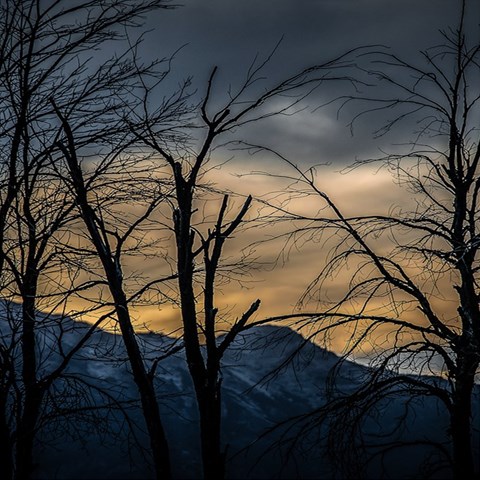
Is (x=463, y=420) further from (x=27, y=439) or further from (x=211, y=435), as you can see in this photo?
(x=27, y=439)

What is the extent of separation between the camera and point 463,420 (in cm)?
913

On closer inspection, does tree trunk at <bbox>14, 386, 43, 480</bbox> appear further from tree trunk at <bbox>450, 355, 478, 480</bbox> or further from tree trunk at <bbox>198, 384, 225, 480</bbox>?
tree trunk at <bbox>450, 355, 478, 480</bbox>

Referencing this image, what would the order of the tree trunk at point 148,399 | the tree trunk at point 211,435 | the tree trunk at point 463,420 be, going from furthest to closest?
the tree trunk at point 463,420, the tree trunk at point 148,399, the tree trunk at point 211,435

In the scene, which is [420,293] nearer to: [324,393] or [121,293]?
[324,393]

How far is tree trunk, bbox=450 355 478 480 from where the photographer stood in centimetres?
903

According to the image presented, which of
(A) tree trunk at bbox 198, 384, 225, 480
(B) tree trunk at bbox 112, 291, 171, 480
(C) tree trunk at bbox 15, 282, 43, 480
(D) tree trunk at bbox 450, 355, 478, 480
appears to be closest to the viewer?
(A) tree trunk at bbox 198, 384, 225, 480

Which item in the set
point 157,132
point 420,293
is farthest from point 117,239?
point 420,293

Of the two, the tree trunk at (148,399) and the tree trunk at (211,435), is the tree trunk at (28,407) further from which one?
the tree trunk at (211,435)

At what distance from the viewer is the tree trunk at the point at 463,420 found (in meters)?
9.03

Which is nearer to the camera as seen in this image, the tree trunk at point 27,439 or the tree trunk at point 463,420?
the tree trunk at point 463,420

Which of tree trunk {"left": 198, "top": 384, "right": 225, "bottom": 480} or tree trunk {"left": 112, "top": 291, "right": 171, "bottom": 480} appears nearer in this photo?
tree trunk {"left": 198, "top": 384, "right": 225, "bottom": 480}

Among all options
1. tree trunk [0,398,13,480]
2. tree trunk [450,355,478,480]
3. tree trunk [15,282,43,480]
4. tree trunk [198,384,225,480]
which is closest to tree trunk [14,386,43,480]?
tree trunk [15,282,43,480]

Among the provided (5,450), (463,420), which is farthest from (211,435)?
(463,420)

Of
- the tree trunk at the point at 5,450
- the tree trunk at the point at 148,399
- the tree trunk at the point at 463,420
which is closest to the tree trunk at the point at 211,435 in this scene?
the tree trunk at the point at 148,399
